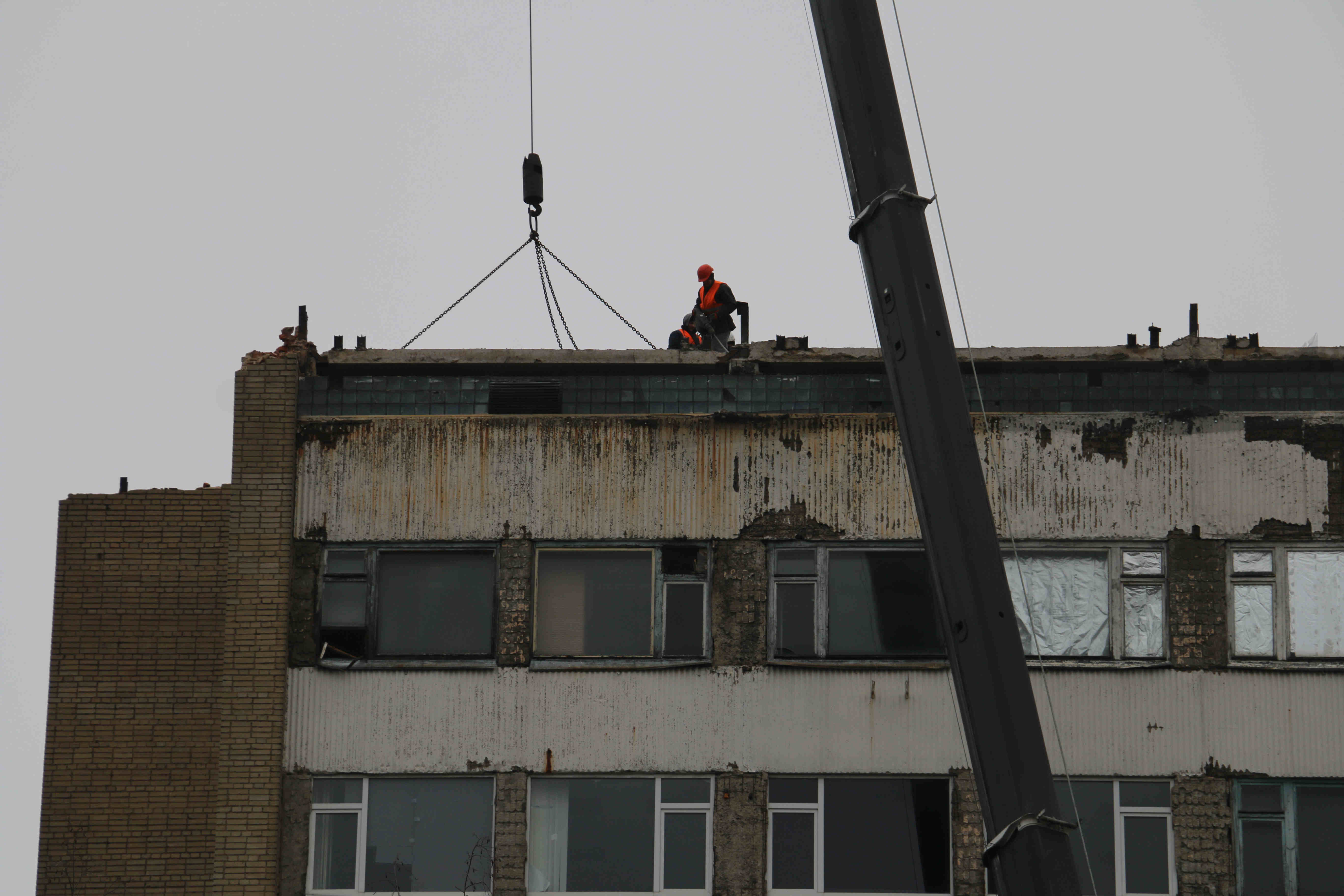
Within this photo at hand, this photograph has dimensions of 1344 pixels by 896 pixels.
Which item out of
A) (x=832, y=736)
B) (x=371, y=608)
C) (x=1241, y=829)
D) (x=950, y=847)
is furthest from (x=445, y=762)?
(x=1241, y=829)

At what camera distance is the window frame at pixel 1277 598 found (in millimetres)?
16562

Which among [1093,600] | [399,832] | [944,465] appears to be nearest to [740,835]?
[399,832]

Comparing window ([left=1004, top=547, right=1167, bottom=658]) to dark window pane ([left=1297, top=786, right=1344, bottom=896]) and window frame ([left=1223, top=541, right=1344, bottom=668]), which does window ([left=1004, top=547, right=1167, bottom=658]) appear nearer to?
window frame ([left=1223, top=541, right=1344, bottom=668])

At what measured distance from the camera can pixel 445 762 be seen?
16.7 m

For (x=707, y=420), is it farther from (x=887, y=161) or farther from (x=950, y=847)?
(x=887, y=161)

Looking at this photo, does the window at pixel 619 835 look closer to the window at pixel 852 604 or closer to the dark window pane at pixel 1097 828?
the window at pixel 852 604

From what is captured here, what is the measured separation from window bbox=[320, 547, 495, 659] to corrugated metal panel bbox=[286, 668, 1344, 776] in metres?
0.34

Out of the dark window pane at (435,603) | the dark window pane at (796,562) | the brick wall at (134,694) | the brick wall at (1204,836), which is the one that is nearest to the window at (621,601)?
the dark window pane at (435,603)

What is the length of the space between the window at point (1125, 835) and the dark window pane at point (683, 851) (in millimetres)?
3653

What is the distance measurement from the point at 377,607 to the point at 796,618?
439 cm

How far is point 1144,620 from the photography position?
1681 cm

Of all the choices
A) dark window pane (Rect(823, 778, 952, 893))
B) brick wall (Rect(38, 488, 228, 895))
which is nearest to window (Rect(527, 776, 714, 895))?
dark window pane (Rect(823, 778, 952, 893))

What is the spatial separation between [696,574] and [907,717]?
2.61 meters

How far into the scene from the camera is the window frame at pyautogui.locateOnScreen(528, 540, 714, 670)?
55.3 ft
